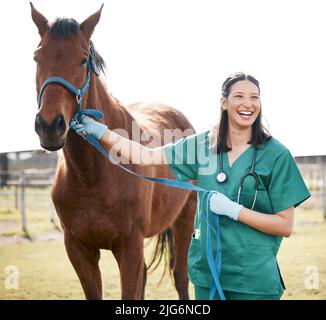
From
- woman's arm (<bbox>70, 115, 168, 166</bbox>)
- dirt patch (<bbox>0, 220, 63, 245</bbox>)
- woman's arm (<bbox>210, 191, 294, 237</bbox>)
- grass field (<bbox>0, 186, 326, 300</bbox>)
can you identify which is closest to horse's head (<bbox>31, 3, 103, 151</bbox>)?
woman's arm (<bbox>70, 115, 168, 166</bbox>)

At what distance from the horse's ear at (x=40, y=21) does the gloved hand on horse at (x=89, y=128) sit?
58cm

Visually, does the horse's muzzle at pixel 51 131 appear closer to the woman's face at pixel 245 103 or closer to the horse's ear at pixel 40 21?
the horse's ear at pixel 40 21

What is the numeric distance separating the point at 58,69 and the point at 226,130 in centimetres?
96

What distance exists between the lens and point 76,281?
19.2 ft

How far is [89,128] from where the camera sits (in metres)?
2.64

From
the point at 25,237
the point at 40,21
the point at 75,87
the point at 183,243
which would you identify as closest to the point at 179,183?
the point at 75,87

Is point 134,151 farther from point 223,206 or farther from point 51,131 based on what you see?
point 223,206

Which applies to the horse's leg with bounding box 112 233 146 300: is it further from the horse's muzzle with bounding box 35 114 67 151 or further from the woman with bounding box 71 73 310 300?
the horse's muzzle with bounding box 35 114 67 151

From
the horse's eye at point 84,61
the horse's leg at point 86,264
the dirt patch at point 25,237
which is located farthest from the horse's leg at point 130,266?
the dirt patch at point 25,237

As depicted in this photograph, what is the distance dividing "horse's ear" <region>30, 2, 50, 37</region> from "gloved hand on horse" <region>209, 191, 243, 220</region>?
1.40 metres

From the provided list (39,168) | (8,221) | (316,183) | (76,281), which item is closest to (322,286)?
(76,281)

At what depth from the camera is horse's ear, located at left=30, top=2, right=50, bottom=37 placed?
2674mm

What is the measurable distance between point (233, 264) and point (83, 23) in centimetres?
163

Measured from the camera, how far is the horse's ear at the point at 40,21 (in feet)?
Answer: 8.77
